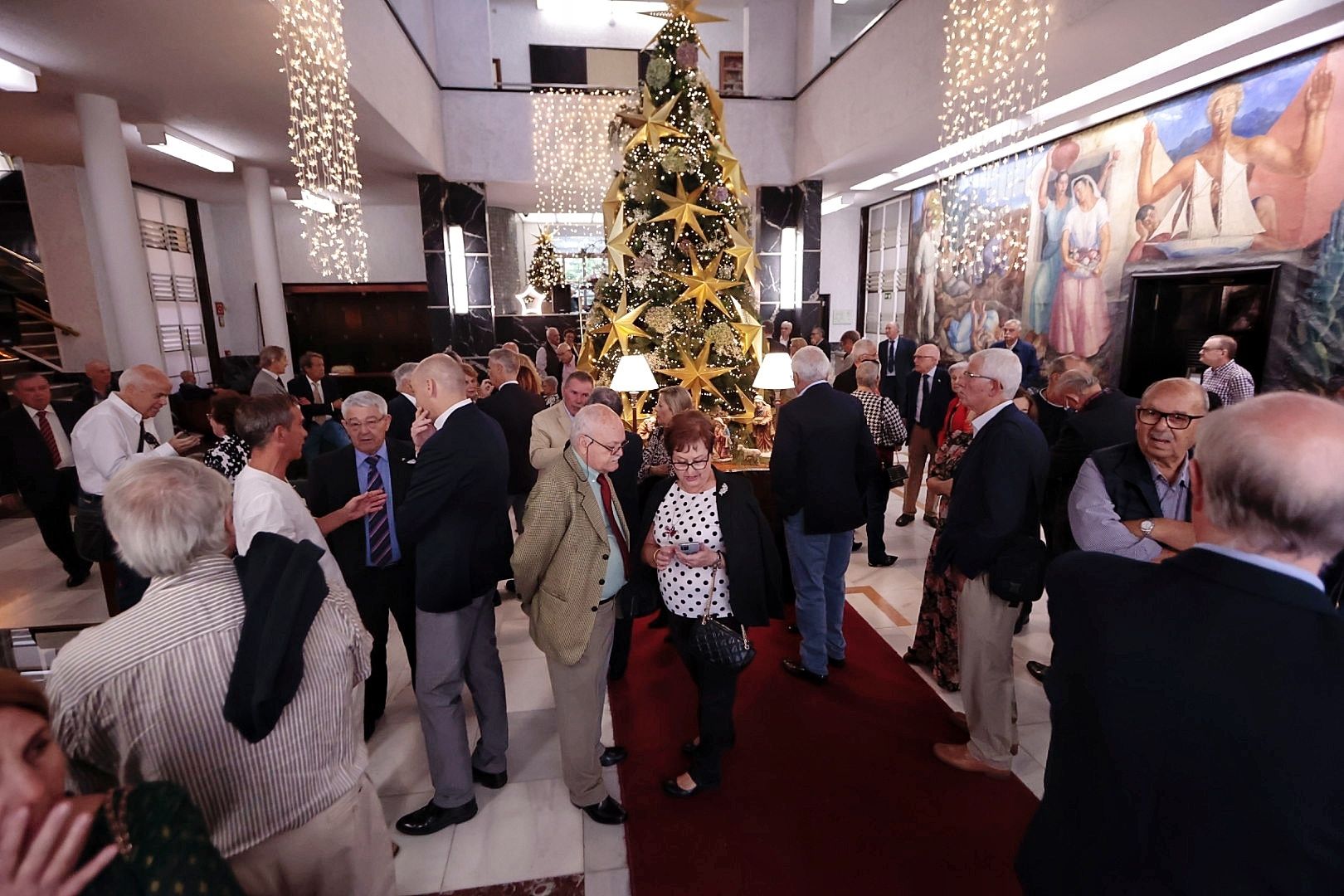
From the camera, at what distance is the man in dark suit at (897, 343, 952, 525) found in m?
5.81

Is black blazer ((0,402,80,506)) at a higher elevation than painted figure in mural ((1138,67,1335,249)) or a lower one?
lower

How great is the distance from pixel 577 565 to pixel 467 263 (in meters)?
9.94

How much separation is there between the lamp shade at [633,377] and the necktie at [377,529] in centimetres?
220

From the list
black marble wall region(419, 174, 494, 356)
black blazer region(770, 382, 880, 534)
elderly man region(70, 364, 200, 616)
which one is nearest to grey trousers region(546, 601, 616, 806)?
black blazer region(770, 382, 880, 534)

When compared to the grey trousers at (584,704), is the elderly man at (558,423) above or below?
above

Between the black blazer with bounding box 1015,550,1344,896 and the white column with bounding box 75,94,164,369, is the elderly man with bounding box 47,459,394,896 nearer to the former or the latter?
the black blazer with bounding box 1015,550,1344,896

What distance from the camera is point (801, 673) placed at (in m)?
3.72

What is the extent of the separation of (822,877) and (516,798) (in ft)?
4.51

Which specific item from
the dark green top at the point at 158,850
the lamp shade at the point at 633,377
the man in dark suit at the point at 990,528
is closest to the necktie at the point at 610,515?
the man in dark suit at the point at 990,528

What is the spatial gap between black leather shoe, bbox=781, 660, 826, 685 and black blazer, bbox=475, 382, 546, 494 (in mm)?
2190

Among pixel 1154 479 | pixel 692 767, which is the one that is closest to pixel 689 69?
pixel 1154 479

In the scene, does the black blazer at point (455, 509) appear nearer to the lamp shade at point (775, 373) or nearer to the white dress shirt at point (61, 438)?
the lamp shade at point (775, 373)

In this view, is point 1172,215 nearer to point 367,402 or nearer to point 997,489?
point 997,489

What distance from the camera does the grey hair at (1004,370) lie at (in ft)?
8.53
